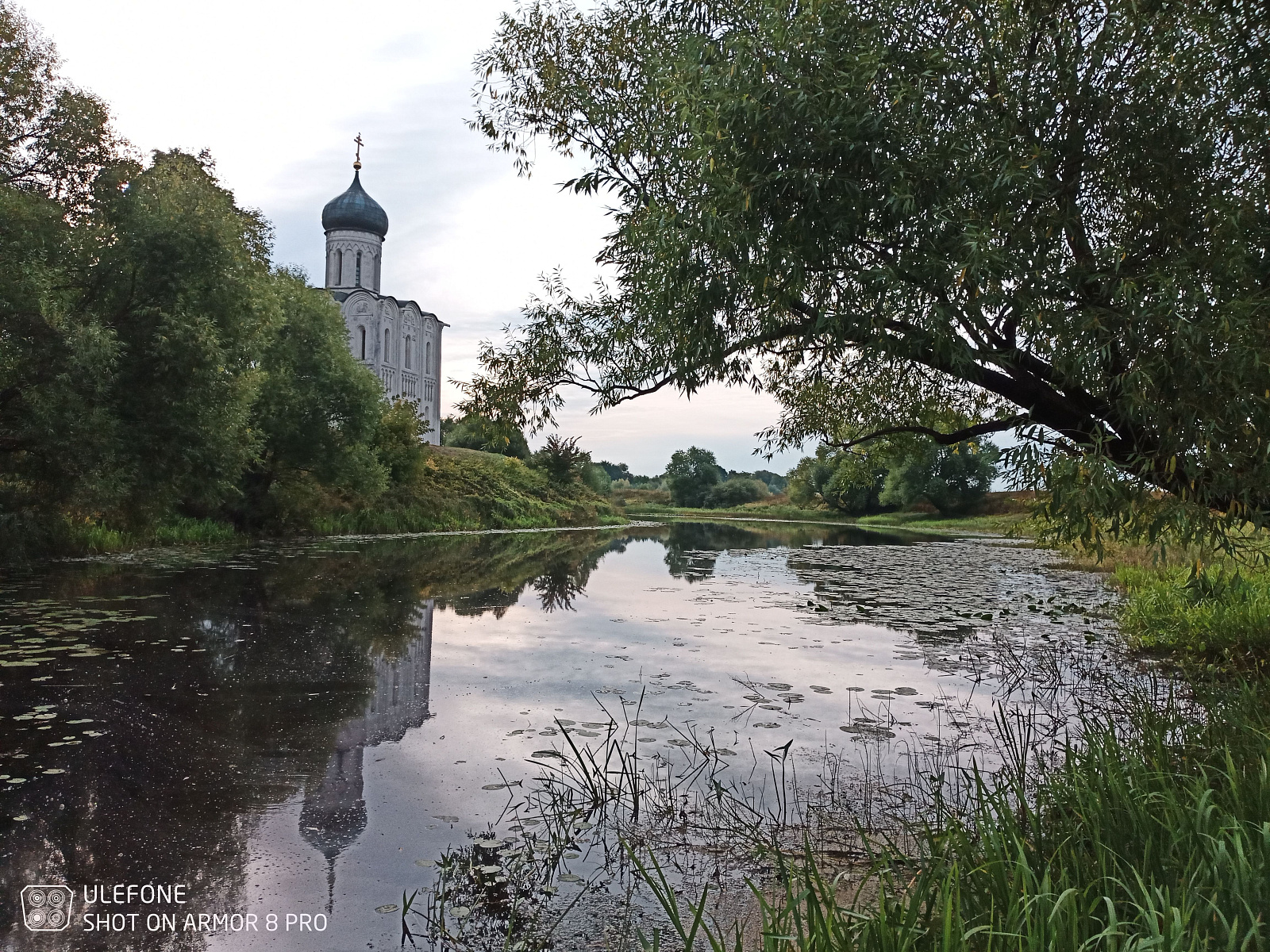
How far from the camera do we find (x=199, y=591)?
45.3ft

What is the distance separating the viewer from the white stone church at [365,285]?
198 ft

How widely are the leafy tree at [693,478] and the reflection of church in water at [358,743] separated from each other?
80.0 metres

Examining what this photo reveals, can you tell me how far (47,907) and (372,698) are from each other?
396 cm

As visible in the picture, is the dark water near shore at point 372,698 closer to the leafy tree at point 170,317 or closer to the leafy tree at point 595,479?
the leafy tree at point 170,317

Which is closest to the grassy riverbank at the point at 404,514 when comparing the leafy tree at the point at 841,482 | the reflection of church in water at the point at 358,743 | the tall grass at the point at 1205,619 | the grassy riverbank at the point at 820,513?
the reflection of church in water at the point at 358,743

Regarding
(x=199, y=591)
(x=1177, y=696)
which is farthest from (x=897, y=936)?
(x=199, y=591)

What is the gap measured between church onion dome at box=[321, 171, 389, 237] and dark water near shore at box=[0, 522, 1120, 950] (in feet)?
160

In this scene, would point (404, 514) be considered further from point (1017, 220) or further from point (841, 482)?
point (1017, 220)

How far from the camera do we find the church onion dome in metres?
60.0

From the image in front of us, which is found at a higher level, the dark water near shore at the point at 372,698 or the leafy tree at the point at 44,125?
the leafy tree at the point at 44,125

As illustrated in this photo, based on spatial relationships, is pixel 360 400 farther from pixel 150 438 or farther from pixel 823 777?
pixel 823 777

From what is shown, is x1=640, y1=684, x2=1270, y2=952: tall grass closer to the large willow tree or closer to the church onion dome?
the large willow tree

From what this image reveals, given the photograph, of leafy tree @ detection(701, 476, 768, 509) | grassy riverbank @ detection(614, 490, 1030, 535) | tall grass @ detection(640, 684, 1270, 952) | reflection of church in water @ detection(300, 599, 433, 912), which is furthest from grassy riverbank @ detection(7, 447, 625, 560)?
leafy tree @ detection(701, 476, 768, 509)

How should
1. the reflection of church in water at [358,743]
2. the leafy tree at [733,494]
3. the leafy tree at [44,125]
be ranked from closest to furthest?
the reflection of church in water at [358,743], the leafy tree at [44,125], the leafy tree at [733,494]
